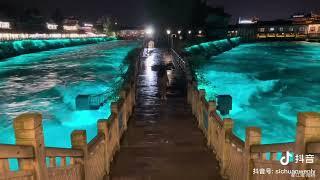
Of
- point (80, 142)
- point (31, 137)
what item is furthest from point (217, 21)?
point (31, 137)

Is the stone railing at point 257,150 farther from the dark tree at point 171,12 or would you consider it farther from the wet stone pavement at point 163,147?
the dark tree at point 171,12

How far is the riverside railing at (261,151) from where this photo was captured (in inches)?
164

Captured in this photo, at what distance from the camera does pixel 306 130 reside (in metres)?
4.14

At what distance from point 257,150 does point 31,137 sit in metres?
3.69

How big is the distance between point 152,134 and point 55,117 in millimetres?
11564

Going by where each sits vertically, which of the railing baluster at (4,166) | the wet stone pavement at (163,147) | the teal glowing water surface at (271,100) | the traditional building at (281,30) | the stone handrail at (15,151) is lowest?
the teal glowing water surface at (271,100)

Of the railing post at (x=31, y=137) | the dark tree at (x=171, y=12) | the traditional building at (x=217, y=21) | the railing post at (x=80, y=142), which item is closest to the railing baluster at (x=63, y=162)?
the railing post at (x=80, y=142)

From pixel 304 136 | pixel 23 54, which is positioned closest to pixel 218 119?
pixel 304 136

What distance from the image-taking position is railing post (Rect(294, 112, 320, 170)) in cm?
409

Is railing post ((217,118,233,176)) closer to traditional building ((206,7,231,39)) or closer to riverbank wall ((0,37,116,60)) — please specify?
riverbank wall ((0,37,116,60))

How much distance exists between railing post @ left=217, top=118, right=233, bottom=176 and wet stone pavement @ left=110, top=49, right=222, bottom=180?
35 cm

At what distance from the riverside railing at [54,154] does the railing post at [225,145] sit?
288 cm

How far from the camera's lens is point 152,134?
10531 millimetres

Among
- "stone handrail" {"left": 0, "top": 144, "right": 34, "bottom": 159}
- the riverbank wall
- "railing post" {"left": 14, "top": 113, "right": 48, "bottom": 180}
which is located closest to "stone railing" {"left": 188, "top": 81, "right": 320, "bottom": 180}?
"railing post" {"left": 14, "top": 113, "right": 48, "bottom": 180}
